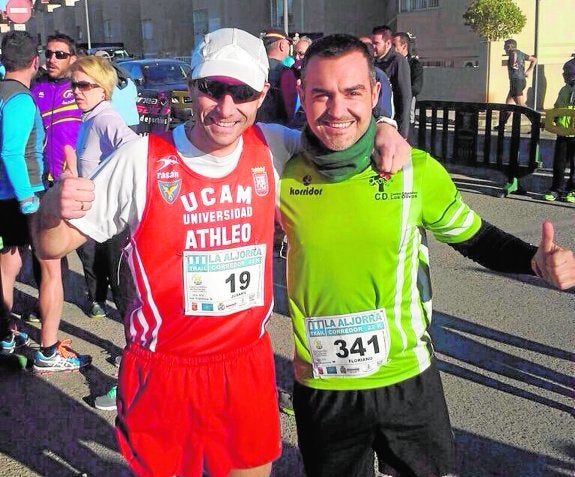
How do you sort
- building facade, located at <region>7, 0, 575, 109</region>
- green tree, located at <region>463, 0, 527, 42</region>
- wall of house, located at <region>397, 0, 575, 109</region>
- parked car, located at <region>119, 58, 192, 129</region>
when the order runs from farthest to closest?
building facade, located at <region>7, 0, 575, 109</region>, wall of house, located at <region>397, 0, 575, 109</region>, green tree, located at <region>463, 0, 527, 42</region>, parked car, located at <region>119, 58, 192, 129</region>

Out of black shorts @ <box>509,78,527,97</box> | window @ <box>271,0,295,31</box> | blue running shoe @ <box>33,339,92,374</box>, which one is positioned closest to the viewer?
blue running shoe @ <box>33,339,92,374</box>

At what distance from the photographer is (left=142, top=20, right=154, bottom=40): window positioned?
5209 centimetres

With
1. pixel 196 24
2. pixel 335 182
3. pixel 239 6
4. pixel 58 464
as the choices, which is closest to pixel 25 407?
pixel 58 464

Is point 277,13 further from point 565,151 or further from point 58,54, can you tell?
point 58,54

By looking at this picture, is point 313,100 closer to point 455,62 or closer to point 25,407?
point 25,407

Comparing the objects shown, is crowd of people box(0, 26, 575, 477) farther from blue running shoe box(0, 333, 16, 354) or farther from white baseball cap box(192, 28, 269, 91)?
blue running shoe box(0, 333, 16, 354)

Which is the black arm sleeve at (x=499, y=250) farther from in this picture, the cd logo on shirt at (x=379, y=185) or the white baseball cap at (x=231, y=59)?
the white baseball cap at (x=231, y=59)

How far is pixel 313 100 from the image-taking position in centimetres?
223

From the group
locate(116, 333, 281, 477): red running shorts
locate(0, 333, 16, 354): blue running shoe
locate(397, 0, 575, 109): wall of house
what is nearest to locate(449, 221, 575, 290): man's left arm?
locate(116, 333, 281, 477): red running shorts

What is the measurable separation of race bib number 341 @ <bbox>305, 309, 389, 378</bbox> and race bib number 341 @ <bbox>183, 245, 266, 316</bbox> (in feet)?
0.73

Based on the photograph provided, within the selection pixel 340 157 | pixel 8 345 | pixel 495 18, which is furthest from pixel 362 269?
pixel 495 18

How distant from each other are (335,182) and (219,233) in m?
0.40

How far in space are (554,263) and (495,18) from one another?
2124 cm

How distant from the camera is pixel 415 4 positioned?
28203 mm
